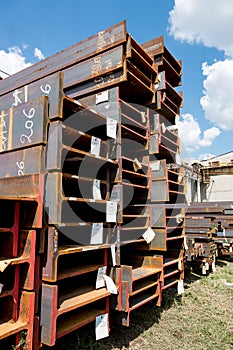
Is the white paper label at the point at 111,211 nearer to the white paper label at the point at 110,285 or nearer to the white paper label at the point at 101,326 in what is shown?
the white paper label at the point at 110,285

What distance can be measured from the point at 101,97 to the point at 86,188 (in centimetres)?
92

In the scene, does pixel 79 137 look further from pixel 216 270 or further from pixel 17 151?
pixel 216 270

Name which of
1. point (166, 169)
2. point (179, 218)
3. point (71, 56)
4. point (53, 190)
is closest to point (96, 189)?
point (53, 190)

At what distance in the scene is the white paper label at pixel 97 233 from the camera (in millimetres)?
2275

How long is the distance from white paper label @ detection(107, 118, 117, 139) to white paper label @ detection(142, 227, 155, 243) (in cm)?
117

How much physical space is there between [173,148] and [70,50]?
186cm

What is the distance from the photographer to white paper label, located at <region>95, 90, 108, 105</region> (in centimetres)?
271

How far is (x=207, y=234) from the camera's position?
5414mm

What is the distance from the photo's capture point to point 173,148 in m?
3.87

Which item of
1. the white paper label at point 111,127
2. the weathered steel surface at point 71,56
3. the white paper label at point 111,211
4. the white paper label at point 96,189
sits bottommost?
the white paper label at point 111,211

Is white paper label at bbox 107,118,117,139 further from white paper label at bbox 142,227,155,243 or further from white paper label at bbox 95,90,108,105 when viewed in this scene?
white paper label at bbox 142,227,155,243

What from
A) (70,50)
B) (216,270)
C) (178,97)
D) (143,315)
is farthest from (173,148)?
(216,270)

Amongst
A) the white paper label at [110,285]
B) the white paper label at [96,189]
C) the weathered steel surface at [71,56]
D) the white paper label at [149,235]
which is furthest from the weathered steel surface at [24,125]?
the white paper label at [149,235]

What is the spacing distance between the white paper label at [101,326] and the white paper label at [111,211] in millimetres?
814
